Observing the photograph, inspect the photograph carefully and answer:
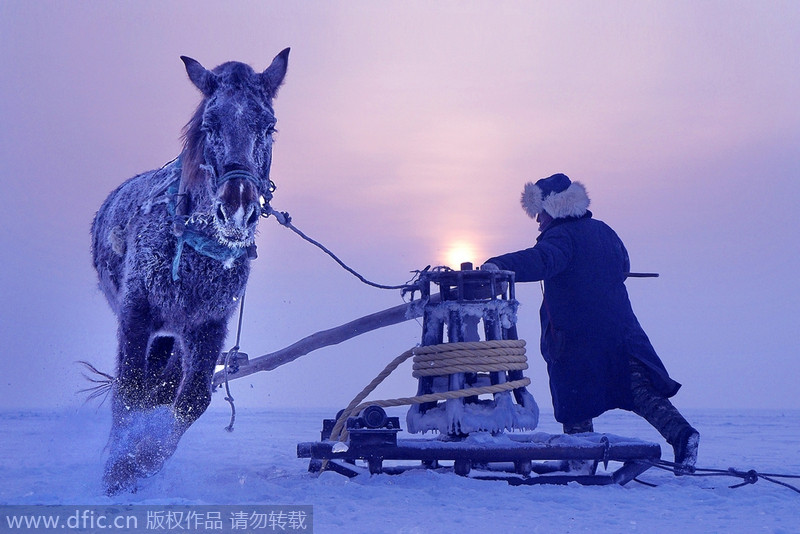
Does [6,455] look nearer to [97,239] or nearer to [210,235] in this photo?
[97,239]

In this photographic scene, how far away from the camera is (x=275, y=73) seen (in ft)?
16.3

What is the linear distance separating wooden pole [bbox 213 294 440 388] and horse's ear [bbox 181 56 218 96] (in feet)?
7.25

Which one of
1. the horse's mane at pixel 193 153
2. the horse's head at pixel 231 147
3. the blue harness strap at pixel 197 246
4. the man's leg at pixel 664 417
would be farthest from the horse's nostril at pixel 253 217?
the man's leg at pixel 664 417

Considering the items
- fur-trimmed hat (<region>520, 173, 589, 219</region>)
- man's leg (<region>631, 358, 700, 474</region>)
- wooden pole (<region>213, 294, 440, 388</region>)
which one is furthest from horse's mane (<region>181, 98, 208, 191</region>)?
man's leg (<region>631, 358, 700, 474</region>)

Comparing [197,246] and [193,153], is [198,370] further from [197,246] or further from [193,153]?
[193,153]

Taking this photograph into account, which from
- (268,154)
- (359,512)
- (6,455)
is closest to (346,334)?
(268,154)

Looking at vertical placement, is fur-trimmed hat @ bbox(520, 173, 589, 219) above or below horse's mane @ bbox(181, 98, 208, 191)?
above

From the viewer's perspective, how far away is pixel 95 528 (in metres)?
3.29

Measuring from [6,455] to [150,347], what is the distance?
13.7 feet

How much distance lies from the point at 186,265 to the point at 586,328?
2.78 meters

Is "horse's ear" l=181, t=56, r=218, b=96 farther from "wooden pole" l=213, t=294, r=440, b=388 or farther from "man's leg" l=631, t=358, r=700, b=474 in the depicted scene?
"man's leg" l=631, t=358, r=700, b=474

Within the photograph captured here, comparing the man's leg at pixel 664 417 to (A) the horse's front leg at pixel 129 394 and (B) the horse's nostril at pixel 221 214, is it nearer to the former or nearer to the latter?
(B) the horse's nostril at pixel 221 214

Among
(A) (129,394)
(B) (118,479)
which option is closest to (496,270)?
(A) (129,394)

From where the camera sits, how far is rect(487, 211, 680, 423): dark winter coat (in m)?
5.42
